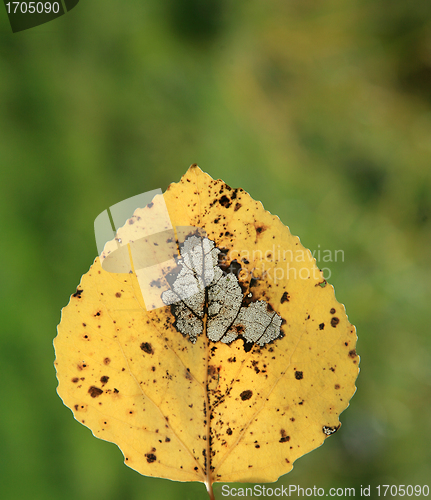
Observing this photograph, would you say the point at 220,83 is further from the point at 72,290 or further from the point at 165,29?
the point at 72,290

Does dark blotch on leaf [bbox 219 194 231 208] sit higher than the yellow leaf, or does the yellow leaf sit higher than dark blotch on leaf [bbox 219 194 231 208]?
dark blotch on leaf [bbox 219 194 231 208]

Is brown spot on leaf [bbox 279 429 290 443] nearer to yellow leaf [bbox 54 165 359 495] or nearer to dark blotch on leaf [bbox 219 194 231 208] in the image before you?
yellow leaf [bbox 54 165 359 495]

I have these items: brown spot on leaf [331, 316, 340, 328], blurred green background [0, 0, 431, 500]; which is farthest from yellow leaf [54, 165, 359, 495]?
blurred green background [0, 0, 431, 500]

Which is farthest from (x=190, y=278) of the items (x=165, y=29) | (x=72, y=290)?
(x=165, y=29)

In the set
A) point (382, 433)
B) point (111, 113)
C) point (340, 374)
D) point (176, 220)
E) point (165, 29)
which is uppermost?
point (165, 29)

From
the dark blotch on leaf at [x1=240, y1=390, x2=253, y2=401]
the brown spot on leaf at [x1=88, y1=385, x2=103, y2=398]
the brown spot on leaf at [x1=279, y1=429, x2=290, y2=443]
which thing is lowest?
the brown spot on leaf at [x1=279, y1=429, x2=290, y2=443]

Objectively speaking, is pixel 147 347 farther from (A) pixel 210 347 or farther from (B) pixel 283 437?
(B) pixel 283 437
